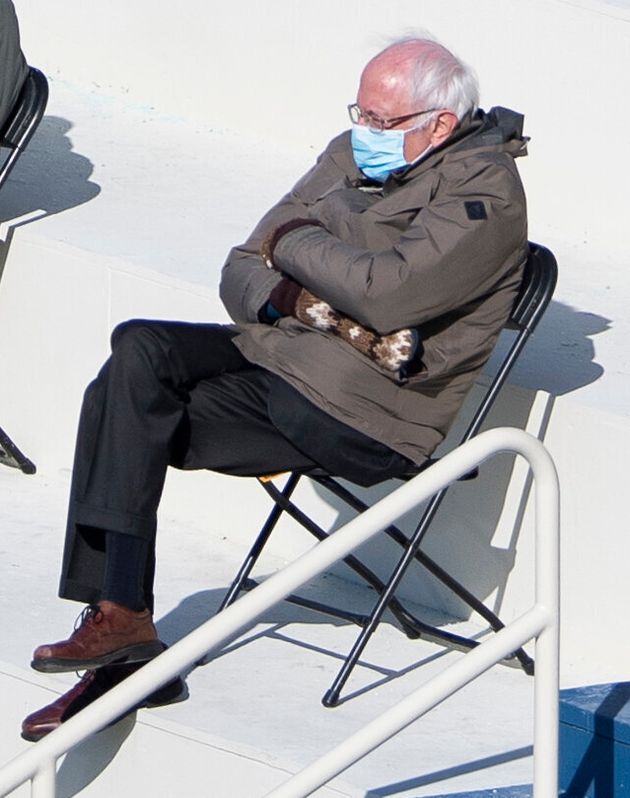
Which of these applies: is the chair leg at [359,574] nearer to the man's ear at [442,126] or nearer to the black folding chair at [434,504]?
the black folding chair at [434,504]

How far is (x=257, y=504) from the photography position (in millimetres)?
4719

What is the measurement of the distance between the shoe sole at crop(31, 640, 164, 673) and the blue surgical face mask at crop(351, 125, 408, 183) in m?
1.07

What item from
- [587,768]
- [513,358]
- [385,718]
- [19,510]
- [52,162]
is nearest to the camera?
[385,718]

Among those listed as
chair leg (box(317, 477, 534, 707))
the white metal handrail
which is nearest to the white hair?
chair leg (box(317, 477, 534, 707))

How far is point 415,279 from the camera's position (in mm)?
3504

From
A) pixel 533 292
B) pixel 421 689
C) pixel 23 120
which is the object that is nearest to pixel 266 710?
pixel 421 689

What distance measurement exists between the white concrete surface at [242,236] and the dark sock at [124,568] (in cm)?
30

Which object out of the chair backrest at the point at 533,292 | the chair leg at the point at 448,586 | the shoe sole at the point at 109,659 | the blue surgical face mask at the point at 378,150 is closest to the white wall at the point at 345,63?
the blue surgical face mask at the point at 378,150

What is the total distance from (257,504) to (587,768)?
159cm

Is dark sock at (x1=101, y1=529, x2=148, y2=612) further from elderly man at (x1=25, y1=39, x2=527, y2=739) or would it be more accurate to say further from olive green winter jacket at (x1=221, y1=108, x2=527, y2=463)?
olive green winter jacket at (x1=221, y1=108, x2=527, y2=463)

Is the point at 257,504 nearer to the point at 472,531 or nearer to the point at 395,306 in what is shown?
the point at 472,531

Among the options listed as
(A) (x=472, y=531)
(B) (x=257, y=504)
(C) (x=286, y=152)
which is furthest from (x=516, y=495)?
(C) (x=286, y=152)

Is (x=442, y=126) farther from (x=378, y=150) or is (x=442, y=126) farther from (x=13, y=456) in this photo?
(x=13, y=456)

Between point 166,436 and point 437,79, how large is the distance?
0.91 metres
